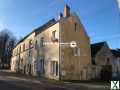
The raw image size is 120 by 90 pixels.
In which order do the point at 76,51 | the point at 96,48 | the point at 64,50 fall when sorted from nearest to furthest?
the point at 64,50 → the point at 76,51 → the point at 96,48

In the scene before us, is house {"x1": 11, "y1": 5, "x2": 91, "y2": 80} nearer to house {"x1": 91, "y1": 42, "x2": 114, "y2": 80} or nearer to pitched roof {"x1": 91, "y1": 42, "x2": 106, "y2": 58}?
A: house {"x1": 91, "y1": 42, "x2": 114, "y2": 80}

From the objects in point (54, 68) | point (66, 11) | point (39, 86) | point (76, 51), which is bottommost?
point (39, 86)

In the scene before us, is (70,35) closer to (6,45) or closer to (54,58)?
(54,58)

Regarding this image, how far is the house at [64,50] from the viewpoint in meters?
42.9

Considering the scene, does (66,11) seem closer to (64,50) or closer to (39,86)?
(64,50)

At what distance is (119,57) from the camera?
188 feet

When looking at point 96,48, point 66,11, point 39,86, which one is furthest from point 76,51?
point 39,86

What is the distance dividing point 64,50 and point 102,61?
10.8 m

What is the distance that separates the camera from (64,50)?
43.2 meters

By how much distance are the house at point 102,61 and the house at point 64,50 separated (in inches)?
109

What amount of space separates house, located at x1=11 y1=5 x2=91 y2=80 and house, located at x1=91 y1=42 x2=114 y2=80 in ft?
9.12

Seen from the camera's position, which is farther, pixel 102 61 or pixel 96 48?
pixel 96 48

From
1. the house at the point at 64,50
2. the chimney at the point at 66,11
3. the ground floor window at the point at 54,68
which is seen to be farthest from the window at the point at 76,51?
the chimney at the point at 66,11

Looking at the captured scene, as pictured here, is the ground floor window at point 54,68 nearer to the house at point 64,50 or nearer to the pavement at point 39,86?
the house at point 64,50
